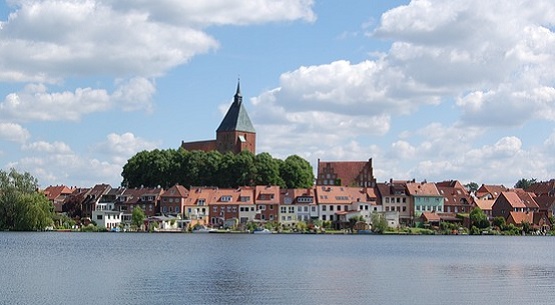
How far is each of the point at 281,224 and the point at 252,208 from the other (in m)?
4.06

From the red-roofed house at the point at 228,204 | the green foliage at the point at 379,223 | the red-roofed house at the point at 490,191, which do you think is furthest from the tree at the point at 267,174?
the red-roofed house at the point at 490,191

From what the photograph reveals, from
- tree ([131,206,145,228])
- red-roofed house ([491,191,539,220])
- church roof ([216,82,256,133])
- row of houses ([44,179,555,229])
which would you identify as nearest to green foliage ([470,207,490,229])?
row of houses ([44,179,555,229])

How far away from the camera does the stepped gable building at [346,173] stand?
122500 mm

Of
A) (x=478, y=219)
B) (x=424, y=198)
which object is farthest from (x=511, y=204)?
(x=424, y=198)

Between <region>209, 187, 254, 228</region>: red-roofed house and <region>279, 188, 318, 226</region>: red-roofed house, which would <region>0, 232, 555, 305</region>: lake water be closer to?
<region>209, 187, 254, 228</region>: red-roofed house

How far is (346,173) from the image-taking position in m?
124

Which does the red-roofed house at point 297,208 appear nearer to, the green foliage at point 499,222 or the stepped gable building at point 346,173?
the stepped gable building at point 346,173

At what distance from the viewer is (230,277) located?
39531 millimetres

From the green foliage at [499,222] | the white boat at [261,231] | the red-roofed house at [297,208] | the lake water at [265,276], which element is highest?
the red-roofed house at [297,208]

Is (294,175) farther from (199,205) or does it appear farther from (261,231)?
(261,231)

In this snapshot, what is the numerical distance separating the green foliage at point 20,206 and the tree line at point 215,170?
23.6 metres

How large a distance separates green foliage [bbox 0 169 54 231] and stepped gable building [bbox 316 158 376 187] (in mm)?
46404

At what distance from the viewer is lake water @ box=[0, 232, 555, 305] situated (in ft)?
105

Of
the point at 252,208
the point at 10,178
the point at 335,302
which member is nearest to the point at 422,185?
the point at 252,208
